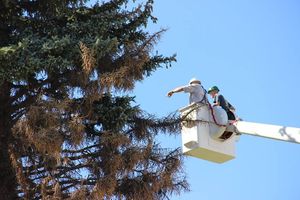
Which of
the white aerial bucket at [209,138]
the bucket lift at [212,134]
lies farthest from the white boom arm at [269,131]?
the white aerial bucket at [209,138]

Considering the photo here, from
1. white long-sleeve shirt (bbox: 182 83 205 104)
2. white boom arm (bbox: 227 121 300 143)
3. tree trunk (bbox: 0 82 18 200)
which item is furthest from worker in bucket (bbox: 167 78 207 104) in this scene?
tree trunk (bbox: 0 82 18 200)

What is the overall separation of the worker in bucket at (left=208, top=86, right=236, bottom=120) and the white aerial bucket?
0.12 meters

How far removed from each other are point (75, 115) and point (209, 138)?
2.36m

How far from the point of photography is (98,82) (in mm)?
13445

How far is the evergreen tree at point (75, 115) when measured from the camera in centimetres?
1299

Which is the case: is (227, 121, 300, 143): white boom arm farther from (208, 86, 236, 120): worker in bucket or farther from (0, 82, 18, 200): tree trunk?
(0, 82, 18, 200): tree trunk

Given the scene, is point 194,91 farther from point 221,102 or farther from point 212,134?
point 212,134

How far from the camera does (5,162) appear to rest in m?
13.8

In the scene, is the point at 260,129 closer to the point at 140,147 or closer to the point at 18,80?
the point at 140,147

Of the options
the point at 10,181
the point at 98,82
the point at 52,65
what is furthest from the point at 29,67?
the point at 10,181

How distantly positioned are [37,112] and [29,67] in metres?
1.01

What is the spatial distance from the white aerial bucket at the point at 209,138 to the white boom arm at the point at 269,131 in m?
0.33

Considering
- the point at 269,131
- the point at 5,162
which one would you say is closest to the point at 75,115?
the point at 5,162

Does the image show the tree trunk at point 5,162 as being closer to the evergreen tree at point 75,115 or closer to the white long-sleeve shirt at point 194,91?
the evergreen tree at point 75,115
